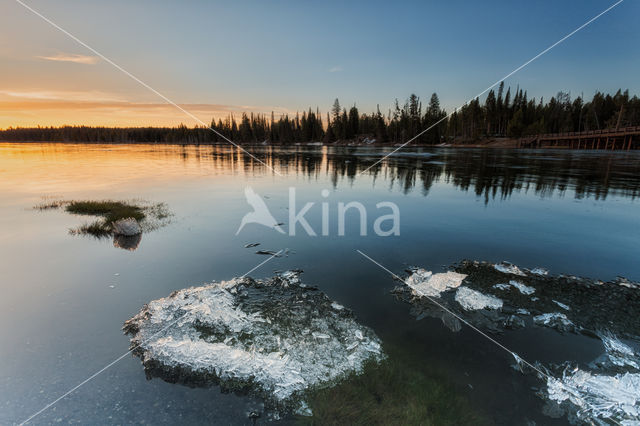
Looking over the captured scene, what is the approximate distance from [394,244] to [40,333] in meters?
9.32

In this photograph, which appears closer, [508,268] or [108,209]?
[508,268]

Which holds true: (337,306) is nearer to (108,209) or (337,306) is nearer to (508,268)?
(508,268)

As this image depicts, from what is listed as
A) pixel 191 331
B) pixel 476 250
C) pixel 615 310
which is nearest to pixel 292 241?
pixel 191 331

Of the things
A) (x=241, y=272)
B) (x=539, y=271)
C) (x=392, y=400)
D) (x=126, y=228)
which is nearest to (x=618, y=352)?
(x=539, y=271)

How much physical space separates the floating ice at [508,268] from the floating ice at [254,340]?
4955 mm

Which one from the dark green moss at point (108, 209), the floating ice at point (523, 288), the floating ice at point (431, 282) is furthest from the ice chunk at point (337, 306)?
the dark green moss at point (108, 209)

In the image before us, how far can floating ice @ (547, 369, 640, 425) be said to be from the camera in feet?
13.5

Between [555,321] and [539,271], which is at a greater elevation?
[539,271]

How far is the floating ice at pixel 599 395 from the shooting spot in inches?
162

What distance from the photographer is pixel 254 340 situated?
5.41 meters

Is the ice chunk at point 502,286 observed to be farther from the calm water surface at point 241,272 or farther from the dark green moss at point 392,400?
the dark green moss at point 392,400

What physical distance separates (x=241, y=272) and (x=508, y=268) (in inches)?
294

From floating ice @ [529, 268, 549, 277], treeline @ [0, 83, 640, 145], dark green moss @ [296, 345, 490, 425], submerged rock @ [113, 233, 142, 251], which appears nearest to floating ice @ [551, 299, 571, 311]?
floating ice @ [529, 268, 549, 277]

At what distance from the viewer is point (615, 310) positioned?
6445mm
